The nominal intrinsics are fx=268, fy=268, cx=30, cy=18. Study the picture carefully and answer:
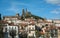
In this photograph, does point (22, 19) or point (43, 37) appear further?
point (22, 19)

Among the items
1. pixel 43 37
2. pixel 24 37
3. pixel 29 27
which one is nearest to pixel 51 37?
pixel 43 37

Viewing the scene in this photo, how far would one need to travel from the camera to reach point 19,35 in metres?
43.3

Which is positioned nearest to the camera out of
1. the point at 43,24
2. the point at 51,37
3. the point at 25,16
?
the point at 51,37

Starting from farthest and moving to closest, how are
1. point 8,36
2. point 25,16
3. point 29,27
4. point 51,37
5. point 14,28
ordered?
point 25,16 < point 29,27 < point 14,28 < point 51,37 < point 8,36

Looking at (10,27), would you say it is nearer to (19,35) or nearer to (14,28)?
(14,28)

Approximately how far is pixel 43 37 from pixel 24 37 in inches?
195

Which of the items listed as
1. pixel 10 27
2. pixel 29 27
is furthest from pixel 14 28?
pixel 29 27

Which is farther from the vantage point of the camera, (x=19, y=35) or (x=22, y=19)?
(x=22, y=19)

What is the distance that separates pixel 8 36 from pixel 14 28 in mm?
7332

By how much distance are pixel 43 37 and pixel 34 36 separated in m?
2.14

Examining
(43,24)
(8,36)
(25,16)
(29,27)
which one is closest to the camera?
(8,36)

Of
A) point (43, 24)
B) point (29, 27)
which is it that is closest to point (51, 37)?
point (29, 27)

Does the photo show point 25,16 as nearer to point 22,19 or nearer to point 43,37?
point 22,19

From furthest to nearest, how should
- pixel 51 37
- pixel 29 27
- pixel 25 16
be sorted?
1. pixel 25 16
2. pixel 29 27
3. pixel 51 37
